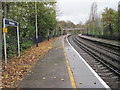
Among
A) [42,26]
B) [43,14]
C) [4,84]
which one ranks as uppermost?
[43,14]

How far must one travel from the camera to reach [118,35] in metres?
39.1

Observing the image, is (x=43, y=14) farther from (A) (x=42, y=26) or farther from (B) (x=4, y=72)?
(B) (x=4, y=72)

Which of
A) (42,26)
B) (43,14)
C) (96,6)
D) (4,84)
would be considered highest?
(96,6)

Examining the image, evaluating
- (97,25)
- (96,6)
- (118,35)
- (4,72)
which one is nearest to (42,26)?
(118,35)

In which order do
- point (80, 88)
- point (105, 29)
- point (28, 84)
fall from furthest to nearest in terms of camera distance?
point (105, 29)
point (28, 84)
point (80, 88)

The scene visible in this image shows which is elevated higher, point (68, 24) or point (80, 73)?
point (68, 24)

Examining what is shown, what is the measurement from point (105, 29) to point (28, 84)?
49.9 m

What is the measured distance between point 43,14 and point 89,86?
2367 cm

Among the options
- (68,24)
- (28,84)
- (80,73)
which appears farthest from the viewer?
(68,24)

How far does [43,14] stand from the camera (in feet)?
93.5

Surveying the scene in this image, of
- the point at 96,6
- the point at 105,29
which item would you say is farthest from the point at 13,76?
the point at 96,6

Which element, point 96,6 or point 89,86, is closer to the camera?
point 89,86

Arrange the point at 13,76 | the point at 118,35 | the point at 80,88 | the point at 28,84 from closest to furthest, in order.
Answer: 1. the point at 80,88
2. the point at 28,84
3. the point at 13,76
4. the point at 118,35

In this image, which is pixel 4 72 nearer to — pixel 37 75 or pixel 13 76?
pixel 13 76
